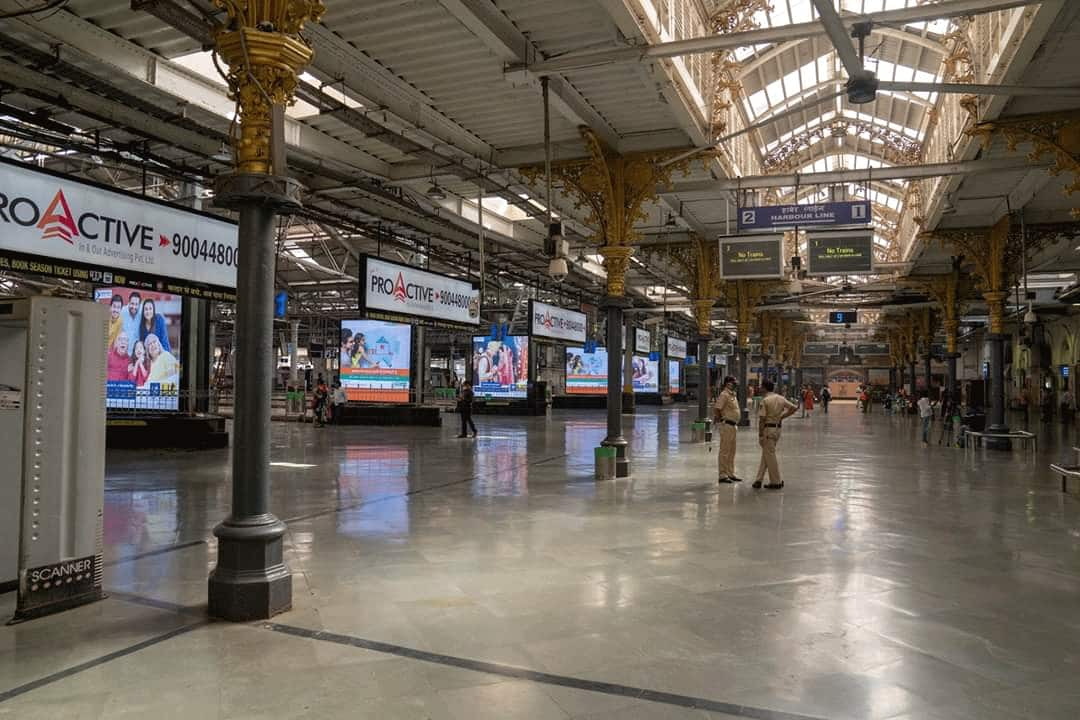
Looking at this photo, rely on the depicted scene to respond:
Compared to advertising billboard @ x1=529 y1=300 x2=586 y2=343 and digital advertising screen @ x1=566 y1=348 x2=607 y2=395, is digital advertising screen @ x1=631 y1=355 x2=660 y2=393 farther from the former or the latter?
advertising billboard @ x1=529 y1=300 x2=586 y2=343

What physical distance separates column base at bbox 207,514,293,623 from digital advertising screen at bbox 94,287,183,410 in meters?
12.8

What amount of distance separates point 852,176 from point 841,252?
6.23 ft

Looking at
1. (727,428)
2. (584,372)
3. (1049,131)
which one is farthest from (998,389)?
(584,372)

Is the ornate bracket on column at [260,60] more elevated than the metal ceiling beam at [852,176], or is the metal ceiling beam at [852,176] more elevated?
the metal ceiling beam at [852,176]

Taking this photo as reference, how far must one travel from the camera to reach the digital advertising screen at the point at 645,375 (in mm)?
43344

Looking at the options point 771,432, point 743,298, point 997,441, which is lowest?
point 997,441

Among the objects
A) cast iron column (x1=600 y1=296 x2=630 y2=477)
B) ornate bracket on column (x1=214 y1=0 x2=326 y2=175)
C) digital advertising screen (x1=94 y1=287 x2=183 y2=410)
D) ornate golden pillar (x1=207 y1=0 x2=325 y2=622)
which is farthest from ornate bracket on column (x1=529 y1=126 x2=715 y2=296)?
digital advertising screen (x1=94 y1=287 x2=183 y2=410)

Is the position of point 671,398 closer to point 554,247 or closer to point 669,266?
point 669,266

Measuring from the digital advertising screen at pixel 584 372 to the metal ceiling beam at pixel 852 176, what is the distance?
82.1 ft

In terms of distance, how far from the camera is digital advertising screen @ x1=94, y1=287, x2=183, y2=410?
15.8 m

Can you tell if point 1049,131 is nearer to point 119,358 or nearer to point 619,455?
point 619,455

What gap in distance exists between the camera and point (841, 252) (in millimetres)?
15109

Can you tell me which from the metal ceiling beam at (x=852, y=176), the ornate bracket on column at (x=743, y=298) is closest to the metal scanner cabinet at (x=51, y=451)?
the metal ceiling beam at (x=852, y=176)

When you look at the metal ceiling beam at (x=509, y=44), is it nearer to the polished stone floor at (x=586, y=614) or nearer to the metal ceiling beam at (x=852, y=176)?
the metal ceiling beam at (x=852, y=176)
